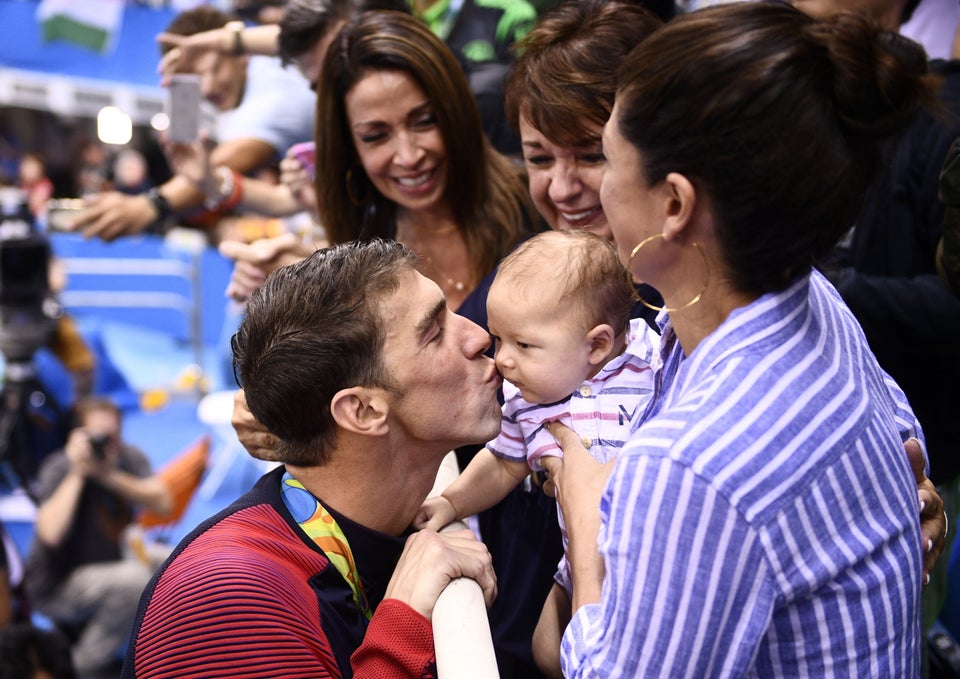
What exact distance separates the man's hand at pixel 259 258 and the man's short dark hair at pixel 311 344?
3.07ft

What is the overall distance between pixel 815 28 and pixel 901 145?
3.90 ft

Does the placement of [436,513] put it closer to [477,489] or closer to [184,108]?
[477,489]

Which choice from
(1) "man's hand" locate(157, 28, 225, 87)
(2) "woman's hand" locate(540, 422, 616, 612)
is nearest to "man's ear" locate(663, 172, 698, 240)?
(2) "woman's hand" locate(540, 422, 616, 612)

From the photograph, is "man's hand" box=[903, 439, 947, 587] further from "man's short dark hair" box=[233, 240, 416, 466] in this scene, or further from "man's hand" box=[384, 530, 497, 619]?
"man's short dark hair" box=[233, 240, 416, 466]

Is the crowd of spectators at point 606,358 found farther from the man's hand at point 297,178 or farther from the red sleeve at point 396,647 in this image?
the man's hand at point 297,178

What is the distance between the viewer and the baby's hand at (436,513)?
1788 mm

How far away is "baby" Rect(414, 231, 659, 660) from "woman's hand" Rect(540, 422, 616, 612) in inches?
3.0

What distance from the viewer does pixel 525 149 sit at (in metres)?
2.12

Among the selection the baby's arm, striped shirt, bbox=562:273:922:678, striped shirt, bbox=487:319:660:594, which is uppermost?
striped shirt, bbox=562:273:922:678

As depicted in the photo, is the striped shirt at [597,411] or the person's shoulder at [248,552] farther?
the striped shirt at [597,411]

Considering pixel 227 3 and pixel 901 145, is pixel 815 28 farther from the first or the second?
pixel 227 3

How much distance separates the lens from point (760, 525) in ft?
3.46

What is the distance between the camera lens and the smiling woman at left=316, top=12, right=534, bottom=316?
8.48 ft

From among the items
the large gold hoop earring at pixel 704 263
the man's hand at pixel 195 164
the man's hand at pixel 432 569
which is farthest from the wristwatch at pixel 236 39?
the large gold hoop earring at pixel 704 263
